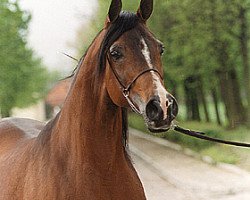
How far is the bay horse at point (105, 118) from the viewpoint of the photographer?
2264 mm

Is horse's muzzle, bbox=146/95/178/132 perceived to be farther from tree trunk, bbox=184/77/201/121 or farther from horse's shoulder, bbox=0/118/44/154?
tree trunk, bbox=184/77/201/121

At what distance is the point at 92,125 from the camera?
2.61 meters

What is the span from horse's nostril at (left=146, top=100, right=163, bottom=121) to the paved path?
6.38m

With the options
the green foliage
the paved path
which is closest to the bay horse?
the paved path

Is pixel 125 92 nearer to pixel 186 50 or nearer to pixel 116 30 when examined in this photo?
pixel 116 30

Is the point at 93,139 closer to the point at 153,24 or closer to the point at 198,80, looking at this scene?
the point at 153,24

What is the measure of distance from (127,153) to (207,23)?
12.2m

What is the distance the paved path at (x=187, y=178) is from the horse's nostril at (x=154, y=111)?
6381mm

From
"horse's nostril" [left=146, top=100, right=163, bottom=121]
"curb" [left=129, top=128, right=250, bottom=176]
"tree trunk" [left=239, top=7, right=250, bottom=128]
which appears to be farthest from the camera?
"tree trunk" [left=239, top=7, right=250, bottom=128]

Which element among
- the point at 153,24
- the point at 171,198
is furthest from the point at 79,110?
the point at 153,24

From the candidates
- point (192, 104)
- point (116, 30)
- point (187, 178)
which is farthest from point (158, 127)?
point (192, 104)

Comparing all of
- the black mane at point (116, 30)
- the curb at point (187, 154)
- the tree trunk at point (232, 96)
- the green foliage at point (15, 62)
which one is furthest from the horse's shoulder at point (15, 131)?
the tree trunk at point (232, 96)

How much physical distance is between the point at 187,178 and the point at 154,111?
833cm

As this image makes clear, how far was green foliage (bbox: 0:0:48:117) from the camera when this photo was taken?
14.8m
